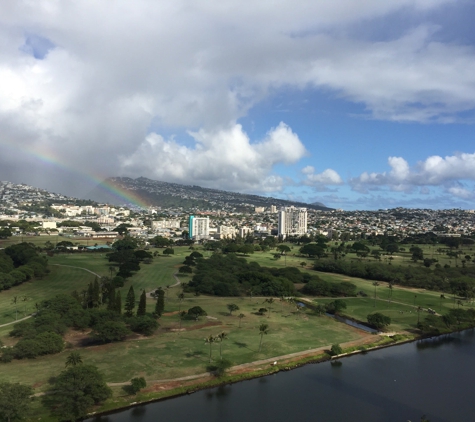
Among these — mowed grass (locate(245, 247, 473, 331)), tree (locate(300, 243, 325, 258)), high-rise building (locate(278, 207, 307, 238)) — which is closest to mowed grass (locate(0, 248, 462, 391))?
mowed grass (locate(245, 247, 473, 331))

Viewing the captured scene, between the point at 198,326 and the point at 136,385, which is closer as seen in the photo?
the point at 136,385

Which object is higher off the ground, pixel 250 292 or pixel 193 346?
pixel 250 292

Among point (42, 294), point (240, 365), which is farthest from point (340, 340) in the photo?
point (42, 294)

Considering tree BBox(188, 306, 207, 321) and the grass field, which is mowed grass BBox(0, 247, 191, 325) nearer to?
the grass field

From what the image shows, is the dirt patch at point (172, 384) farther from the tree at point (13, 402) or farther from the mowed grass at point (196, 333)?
the tree at point (13, 402)

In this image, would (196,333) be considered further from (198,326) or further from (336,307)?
(336,307)

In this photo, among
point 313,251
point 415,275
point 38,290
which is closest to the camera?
point 38,290

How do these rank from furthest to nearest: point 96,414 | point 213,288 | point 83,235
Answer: point 83,235, point 213,288, point 96,414

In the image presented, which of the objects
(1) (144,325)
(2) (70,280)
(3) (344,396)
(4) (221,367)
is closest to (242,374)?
(4) (221,367)

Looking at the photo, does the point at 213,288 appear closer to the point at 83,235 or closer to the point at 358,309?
the point at 358,309
